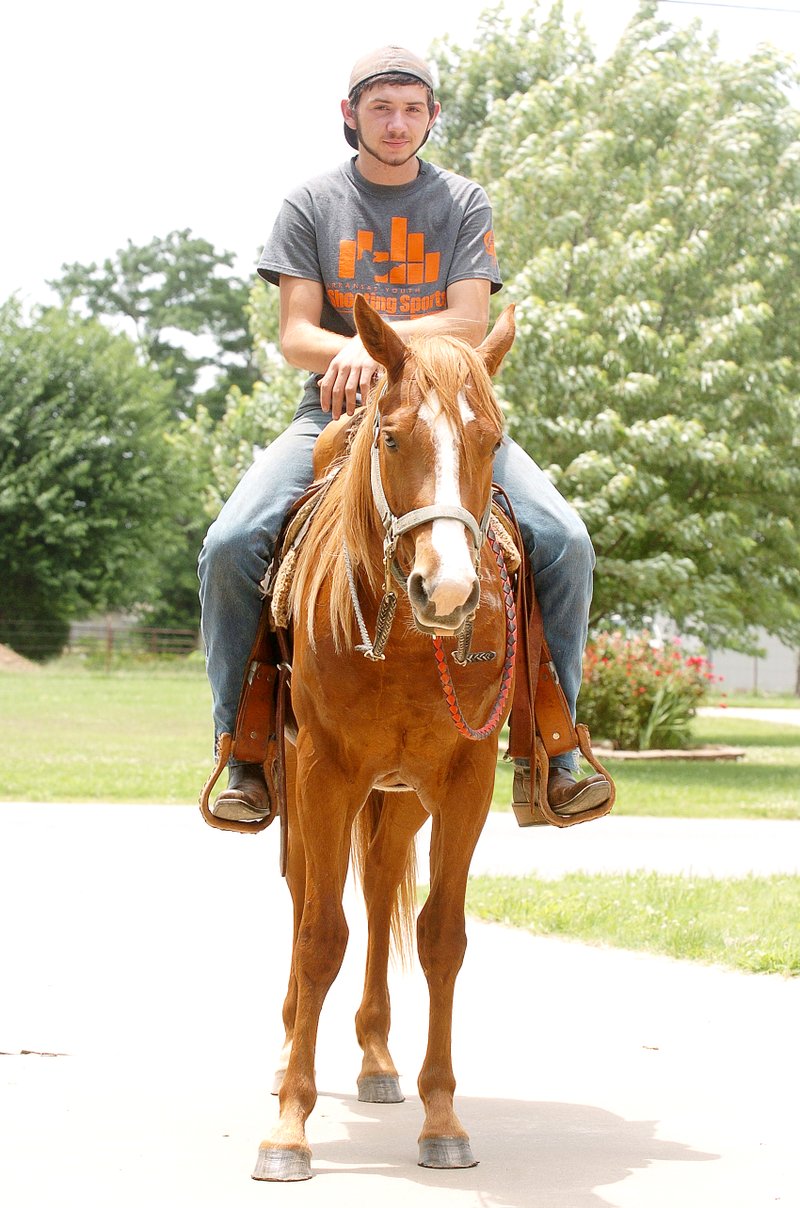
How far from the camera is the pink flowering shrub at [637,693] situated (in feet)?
66.7

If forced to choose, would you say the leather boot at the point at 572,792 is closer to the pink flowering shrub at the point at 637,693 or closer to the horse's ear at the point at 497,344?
the horse's ear at the point at 497,344

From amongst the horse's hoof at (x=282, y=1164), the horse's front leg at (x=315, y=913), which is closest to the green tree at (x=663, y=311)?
the horse's front leg at (x=315, y=913)

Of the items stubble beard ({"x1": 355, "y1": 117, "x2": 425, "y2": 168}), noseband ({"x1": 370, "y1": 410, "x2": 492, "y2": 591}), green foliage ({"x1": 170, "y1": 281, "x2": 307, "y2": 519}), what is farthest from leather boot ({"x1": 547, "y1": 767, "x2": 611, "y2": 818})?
green foliage ({"x1": 170, "y1": 281, "x2": 307, "y2": 519})

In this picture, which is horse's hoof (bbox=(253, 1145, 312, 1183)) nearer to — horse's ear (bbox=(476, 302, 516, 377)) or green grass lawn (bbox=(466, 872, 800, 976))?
horse's ear (bbox=(476, 302, 516, 377))

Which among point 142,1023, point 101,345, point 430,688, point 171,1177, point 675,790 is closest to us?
point 171,1177

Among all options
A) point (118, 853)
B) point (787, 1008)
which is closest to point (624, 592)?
point (118, 853)

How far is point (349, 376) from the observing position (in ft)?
15.1

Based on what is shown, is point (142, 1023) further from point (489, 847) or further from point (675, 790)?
point (675, 790)

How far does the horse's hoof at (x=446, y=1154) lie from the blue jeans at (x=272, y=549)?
143cm

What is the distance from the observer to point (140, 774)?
1673 centimetres

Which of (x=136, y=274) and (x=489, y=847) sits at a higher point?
(x=136, y=274)

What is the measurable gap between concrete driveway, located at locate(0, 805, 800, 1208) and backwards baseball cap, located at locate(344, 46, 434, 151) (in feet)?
11.7

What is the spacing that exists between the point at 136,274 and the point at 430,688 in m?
73.8

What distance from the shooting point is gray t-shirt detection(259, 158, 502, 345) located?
17.3 feet
